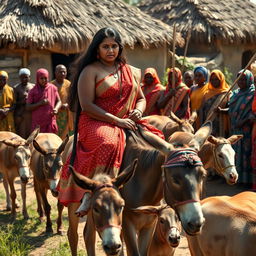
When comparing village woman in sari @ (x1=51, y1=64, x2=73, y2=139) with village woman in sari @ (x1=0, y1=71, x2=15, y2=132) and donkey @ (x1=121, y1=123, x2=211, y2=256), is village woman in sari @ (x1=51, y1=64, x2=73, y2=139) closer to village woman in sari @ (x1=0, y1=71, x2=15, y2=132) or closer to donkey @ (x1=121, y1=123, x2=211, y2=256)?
village woman in sari @ (x1=0, y1=71, x2=15, y2=132)

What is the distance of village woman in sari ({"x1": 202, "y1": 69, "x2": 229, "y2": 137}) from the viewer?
9758 mm

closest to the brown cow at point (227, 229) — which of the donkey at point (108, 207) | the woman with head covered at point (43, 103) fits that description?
the donkey at point (108, 207)

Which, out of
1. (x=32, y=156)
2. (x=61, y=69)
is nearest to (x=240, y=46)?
(x=61, y=69)

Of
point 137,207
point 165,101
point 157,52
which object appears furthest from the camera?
point 157,52

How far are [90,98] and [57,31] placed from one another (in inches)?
341

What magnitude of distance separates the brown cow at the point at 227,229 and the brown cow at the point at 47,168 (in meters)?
2.48

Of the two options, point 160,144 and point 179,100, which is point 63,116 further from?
point 160,144

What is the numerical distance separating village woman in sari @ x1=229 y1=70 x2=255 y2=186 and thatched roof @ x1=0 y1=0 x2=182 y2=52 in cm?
521

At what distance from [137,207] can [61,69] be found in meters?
6.79

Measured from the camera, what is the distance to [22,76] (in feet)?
34.9

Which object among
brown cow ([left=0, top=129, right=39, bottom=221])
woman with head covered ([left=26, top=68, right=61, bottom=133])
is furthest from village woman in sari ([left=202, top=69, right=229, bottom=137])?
brown cow ([left=0, top=129, right=39, bottom=221])

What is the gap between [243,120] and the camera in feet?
30.2

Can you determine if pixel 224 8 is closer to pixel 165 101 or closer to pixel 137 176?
pixel 165 101

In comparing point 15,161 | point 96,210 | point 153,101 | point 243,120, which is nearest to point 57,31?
point 153,101
